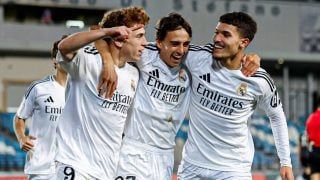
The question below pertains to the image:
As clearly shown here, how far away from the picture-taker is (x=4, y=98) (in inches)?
948

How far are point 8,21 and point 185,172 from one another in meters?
18.7

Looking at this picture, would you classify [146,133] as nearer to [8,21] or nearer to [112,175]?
[112,175]

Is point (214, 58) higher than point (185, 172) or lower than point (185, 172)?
higher

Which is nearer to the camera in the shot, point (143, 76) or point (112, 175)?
point (112, 175)

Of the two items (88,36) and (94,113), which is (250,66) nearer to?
(94,113)

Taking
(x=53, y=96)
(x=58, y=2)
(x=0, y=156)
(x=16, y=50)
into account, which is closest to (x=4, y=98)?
(x=16, y=50)

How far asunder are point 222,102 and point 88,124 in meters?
1.27

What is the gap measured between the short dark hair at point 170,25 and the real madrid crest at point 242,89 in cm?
62

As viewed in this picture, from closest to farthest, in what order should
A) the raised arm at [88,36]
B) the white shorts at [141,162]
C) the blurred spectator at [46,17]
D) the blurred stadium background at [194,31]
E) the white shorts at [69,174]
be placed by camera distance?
the raised arm at [88,36], the white shorts at [69,174], the white shorts at [141,162], the blurred stadium background at [194,31], the blurred spectator at [46,17]

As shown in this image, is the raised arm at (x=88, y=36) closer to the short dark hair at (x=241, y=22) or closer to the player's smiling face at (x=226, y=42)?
the player's smiling face at (x=226, y=42)

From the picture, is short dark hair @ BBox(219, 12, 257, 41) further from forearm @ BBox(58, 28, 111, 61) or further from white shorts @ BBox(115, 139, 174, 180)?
forearm @ BBox(58, 28, 111, 61)

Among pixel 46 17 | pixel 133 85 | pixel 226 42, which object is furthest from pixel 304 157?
pixel 46 17

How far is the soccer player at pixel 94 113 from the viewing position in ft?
19.2

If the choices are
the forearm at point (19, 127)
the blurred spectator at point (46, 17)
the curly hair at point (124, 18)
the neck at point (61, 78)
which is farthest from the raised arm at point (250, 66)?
the blurred spectator at point (46, 17)
